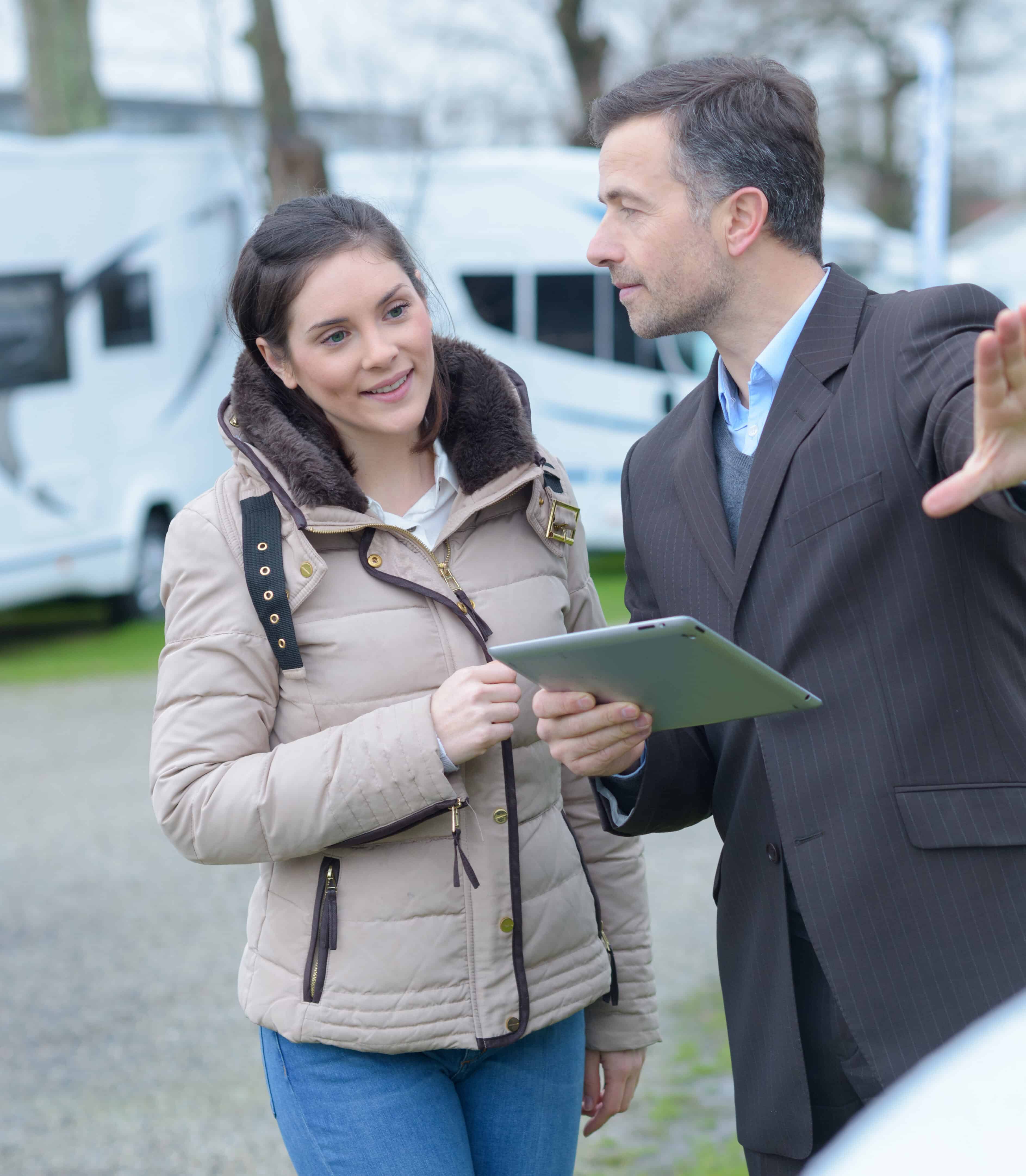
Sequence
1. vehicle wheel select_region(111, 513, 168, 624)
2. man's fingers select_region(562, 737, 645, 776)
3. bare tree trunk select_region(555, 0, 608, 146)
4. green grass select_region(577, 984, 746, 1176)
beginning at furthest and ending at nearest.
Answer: bare tree trunk select_region(555, 0, 608, 146) → vehicle wheel select_region(111, 513, 168, 624) → green grass select_region(577, 984, 746, 1176) → man's fingers select_region(562, 737, 645, 776)

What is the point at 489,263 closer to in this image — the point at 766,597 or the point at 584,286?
the point at 584,286

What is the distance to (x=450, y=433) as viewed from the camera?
7.61 ft

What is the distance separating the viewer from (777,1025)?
2.00 meters

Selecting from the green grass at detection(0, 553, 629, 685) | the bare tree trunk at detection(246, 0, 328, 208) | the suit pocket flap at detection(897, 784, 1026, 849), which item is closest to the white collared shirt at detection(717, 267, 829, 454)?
the suit pocket flap at detection(897, 784, 1026, 849)

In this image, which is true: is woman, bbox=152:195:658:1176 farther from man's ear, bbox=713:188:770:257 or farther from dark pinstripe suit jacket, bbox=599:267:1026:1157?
man's ear, bbox=713:188:770:257

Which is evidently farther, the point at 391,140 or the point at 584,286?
the point at 391,140

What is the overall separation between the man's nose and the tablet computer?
2.46ft

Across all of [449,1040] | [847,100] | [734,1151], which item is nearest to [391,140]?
[847,100]

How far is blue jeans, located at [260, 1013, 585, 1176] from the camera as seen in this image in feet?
6.57

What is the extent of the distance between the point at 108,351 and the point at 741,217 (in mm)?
9875

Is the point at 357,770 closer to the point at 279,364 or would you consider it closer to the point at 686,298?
the point at 279,364

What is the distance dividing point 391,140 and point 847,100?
10167 millimetres

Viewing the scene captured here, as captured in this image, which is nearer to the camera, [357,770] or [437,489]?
[357,770]

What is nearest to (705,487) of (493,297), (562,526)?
(562,526)
